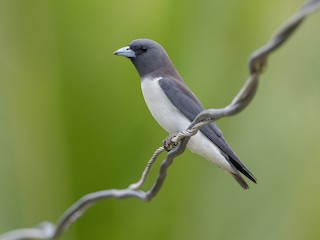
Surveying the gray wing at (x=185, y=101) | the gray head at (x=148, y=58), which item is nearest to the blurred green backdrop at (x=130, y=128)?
the gray head at (x=148, y=58)

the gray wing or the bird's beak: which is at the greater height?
the bird's beak

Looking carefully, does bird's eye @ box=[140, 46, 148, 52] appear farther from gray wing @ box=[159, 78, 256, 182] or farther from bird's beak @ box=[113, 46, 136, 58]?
gray wing @ box=[159, 78, 256, 182]

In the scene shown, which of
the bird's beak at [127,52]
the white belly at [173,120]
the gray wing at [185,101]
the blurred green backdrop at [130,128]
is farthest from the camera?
the blurred green backdrop at [130,128]

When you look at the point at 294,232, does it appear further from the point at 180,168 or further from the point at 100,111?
the point at 100,111

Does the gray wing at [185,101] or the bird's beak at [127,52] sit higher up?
the bird's beak at [127,52]

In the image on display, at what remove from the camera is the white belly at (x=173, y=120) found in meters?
3.39

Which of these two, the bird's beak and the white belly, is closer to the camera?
the white belly

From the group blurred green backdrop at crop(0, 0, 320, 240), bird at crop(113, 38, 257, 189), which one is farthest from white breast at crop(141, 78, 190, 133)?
blurred green backdrop at crop(0, 0, 320, 240)

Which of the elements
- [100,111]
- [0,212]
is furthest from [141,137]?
[0,212]

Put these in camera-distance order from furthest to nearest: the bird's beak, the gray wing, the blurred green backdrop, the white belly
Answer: the blurred green backdrop → the bird's beak → the white belly → the gray wing

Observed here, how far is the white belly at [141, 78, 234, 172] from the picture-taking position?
3.39 meters

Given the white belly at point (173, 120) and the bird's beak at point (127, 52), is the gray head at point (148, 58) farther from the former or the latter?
the white belly at point (173, 120)

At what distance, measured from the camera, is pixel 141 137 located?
159 inches

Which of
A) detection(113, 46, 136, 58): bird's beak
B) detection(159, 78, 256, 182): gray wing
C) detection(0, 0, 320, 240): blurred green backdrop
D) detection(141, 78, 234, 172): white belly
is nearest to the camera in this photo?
detection(159, 78, 256, 182): gray wing
